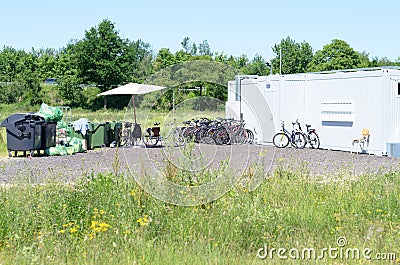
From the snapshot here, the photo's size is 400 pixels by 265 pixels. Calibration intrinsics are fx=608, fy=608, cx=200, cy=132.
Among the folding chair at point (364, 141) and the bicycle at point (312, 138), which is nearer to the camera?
the folding chair at point (364, 141)

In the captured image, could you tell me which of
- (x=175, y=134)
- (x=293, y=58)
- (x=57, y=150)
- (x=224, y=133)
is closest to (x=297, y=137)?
(x=224, y=133)

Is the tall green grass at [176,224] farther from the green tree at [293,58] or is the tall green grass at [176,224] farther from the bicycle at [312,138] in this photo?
the green tree at [293,58]

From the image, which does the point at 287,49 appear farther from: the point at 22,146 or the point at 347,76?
the point at 22,146

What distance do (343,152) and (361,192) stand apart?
11.0 metres

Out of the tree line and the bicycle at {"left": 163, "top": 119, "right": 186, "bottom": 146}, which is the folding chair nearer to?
the bicycle at {"left": 163, "top": 119, "right": 186, "bottom": 146}

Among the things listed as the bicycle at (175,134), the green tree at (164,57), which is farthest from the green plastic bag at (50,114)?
the green tree at (164,57)

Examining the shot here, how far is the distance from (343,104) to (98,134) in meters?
8.06

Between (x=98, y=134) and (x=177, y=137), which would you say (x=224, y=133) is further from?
(x=98, y=134)

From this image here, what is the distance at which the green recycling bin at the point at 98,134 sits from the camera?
20.0 metres

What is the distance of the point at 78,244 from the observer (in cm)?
568

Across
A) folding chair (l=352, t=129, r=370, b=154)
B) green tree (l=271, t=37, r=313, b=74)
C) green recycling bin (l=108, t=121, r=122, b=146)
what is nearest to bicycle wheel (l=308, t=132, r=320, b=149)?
folding chair (l=352, t=129, r=370, b=154)

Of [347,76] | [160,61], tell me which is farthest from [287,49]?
[347,76]

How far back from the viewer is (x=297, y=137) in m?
20.5

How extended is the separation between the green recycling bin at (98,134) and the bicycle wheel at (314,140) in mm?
6865
